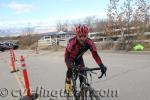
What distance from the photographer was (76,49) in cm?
708

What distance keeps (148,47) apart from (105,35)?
6738 millimetres

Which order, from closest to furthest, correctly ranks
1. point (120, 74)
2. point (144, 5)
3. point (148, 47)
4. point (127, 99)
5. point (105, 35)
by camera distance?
point (127, 99) < point (120, 74) < point (148, 47) < point (144, 5) < point (105, 35)

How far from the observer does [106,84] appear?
1093 centimetres

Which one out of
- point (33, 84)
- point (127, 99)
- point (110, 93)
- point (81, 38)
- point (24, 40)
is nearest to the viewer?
point (81, 38)

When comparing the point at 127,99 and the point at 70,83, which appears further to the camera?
the point at 127,99

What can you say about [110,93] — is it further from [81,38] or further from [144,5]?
[144,5]

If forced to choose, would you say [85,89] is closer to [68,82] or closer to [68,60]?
[68,60]

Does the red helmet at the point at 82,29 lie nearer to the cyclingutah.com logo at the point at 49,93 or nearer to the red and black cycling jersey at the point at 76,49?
the red and black cycling jersey at the point at 76,49

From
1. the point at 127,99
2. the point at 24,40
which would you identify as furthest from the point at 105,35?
the point at 24,40

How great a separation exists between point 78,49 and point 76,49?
0.14 ft

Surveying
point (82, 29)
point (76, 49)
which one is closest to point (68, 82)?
point (76, 49)

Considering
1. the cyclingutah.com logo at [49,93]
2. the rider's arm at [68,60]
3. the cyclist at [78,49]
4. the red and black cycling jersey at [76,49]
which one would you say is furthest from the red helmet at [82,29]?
the cyclingutah.com logo at [49,93]

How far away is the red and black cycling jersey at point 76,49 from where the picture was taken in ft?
22.6

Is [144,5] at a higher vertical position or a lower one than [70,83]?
higher
